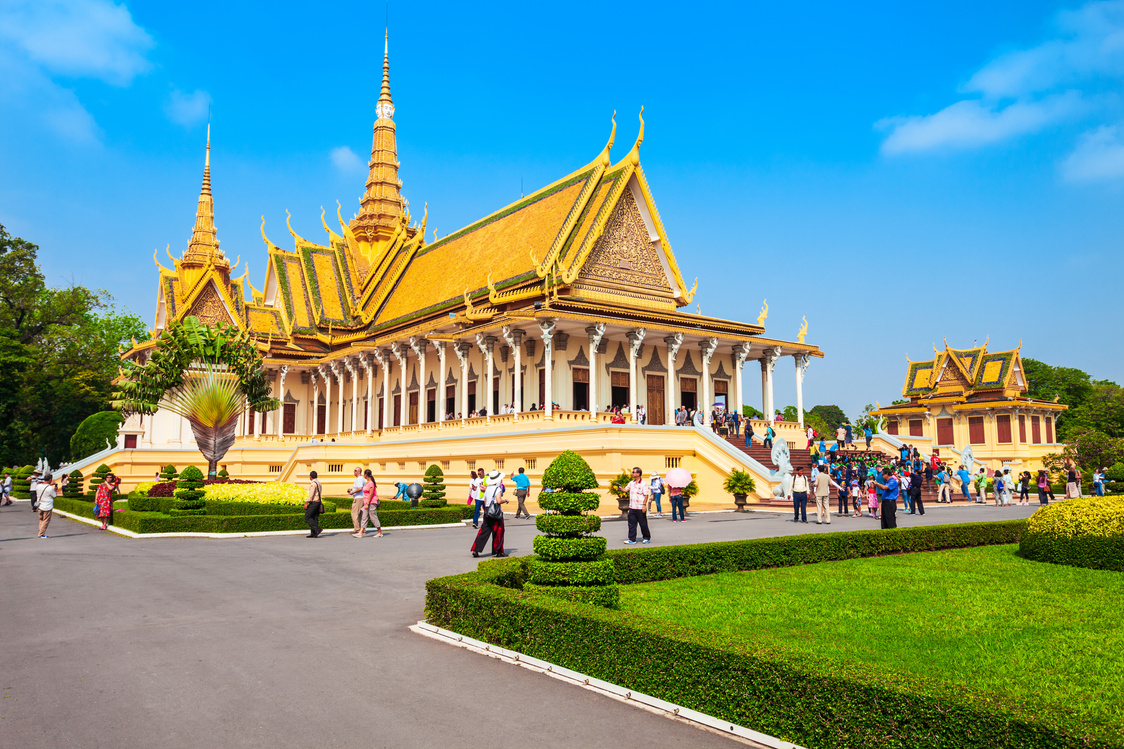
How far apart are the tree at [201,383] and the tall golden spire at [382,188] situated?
22.8m

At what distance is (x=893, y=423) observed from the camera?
56344mm

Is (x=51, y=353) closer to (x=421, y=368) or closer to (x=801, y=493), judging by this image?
(x=421, y=368)

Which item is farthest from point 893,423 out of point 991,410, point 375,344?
point 375,344

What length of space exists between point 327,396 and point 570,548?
37.7 meters

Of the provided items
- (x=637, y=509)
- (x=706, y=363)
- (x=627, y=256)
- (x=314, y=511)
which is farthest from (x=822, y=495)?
(x=627, y=256)

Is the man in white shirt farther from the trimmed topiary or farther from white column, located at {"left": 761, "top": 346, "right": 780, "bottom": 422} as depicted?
white column, located at {"left": 761, "top": 346, "right": 780, "bottom": 422}

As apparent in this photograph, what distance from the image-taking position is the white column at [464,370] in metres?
31.9

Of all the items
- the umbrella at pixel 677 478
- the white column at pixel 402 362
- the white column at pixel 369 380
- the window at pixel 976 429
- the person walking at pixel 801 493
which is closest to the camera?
the person walking at pixel 801 493

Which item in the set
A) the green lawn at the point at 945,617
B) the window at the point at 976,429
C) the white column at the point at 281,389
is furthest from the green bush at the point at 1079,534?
the window at the point at 976,429

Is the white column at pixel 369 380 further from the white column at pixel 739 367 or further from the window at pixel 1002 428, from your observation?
the window at pixel 1002 428

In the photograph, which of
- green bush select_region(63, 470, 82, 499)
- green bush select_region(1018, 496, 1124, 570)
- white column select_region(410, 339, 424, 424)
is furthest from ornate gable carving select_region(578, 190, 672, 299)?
green bush select_region(63, 470, 82, 499)

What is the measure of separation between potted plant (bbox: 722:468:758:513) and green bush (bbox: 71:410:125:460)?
40652 millimetres

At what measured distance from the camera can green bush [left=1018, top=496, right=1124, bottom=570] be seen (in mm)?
11742

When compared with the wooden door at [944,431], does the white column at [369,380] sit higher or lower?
higher
